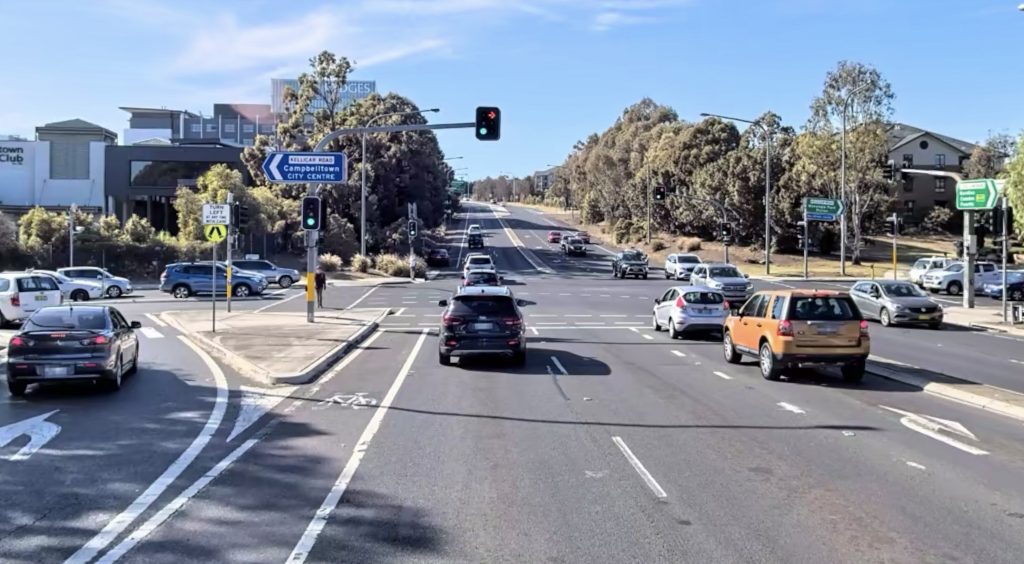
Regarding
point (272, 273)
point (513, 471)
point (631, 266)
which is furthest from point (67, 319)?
point (631, 266)

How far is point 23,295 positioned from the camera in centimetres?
2623

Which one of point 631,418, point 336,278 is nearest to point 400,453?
point 631,418

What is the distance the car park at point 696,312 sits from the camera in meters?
23.8

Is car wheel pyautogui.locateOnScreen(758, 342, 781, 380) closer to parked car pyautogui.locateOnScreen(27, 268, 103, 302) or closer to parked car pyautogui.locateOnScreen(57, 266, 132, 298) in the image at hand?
parked car pyautogui.locateOnScreen(27, 268, 103, 302)

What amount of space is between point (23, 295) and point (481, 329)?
15.9m

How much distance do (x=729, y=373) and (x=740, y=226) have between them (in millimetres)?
69736

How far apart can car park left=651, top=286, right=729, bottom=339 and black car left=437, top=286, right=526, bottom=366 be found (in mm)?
7053

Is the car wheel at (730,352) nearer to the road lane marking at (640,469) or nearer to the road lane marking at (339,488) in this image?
the road lane marking at (339,488)

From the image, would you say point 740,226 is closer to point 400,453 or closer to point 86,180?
point 86,180

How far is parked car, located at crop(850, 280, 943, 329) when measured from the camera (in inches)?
1107

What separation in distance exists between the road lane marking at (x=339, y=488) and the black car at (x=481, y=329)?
9.76ft

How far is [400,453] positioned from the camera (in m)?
9.91

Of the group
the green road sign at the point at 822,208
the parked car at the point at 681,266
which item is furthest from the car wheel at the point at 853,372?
the green road sign at the point at 822,208

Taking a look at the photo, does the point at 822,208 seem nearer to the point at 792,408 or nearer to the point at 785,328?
the point at 785,328
